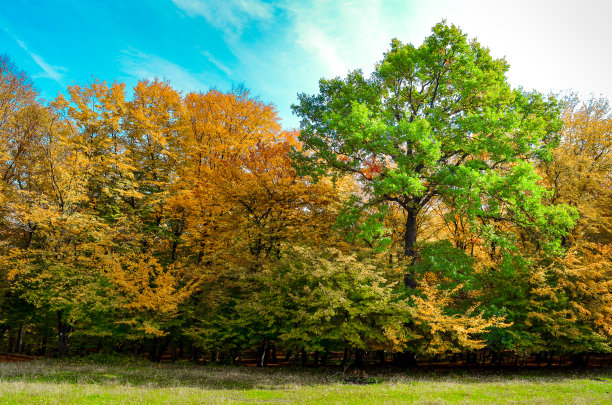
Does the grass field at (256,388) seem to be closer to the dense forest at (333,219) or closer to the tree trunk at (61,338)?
the dense forest at (333,219)

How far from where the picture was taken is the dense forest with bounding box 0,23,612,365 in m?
14.9

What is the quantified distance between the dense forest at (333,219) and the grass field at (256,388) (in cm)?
187

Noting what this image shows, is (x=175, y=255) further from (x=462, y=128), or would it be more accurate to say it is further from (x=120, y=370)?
(x=462, y=128)

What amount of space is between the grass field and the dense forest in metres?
1.87

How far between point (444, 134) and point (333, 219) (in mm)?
7634

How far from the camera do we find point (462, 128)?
16.1 meters

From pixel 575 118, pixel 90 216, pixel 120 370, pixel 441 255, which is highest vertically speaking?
pixel 575 118

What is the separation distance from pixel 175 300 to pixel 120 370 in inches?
139

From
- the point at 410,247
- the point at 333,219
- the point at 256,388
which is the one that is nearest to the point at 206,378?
the point at 256,388

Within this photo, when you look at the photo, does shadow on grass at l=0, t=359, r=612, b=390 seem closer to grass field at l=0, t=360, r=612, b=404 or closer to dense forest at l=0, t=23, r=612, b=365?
grass field at l=0, t=360, r=612, b=404

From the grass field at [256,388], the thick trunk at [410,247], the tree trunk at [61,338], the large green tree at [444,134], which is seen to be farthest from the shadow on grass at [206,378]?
the large green tree at [444,134]

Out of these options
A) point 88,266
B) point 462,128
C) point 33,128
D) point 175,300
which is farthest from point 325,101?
point 33,128

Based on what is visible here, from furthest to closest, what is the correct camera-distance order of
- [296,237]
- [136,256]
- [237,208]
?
[237,208] → [296,237] → [136,256]

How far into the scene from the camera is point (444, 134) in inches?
674
